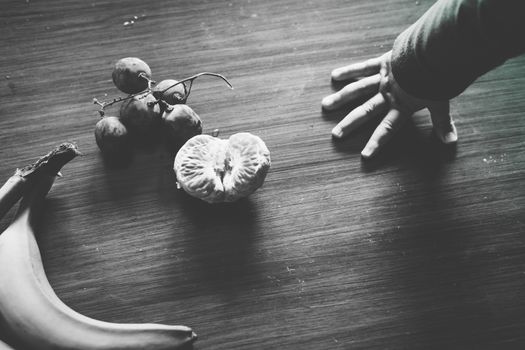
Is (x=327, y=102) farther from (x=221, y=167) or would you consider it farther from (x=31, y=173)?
(x=31, y=173)

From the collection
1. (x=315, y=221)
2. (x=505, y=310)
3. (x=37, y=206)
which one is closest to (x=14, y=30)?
(x=37, y=206)

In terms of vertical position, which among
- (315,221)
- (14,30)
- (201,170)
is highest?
(14,30)

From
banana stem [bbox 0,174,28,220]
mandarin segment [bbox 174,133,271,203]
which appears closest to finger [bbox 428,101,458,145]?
mandarin segment [bbox 174,133,271,203]

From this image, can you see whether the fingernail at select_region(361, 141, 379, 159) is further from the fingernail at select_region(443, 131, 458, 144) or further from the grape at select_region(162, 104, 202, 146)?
the grape at select_region(162, 104, 202, 146)

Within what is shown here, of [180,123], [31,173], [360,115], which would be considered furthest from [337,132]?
[31,173]

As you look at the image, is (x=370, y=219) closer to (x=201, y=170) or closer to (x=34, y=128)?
(x=201, y=170)

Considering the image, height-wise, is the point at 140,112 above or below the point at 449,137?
above
